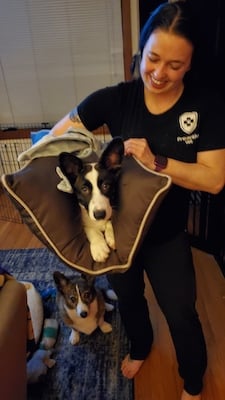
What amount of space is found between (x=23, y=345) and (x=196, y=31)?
3.65 feet

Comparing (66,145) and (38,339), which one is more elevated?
(66,145)

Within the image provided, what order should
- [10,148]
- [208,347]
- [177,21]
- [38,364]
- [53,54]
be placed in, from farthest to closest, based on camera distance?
[10,148] < [53,54] < [208,347] < [38,364] < [177,21]

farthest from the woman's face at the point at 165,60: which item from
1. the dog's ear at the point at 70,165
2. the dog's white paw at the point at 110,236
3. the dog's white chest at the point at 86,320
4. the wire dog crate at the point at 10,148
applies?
the wire dog crate at the point at 10,148

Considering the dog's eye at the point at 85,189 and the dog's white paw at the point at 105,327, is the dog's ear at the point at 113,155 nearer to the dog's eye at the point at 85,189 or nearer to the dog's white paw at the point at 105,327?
the dog's eye at the point at 85,189

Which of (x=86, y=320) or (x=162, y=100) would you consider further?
(x=86, y=320)

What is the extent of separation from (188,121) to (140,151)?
0.18 metres

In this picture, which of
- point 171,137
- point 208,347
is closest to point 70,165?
point 171,137

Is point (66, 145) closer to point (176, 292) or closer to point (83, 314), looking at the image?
point (176, 292)

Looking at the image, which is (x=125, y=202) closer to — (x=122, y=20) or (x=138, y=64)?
(x=138, y=64)

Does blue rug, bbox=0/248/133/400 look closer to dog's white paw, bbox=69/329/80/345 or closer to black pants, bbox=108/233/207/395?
dog's white paw, bbox=69/329/80/345

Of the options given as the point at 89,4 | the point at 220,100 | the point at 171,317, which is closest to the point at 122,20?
the point at 89,4

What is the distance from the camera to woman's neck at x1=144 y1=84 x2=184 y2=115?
994 mm

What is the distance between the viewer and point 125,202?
0.92 meters

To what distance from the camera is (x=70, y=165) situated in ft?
3.01
